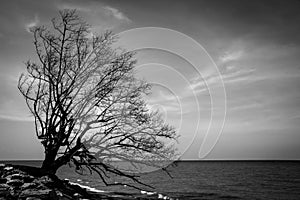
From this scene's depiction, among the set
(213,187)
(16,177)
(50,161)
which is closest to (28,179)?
(16,177)

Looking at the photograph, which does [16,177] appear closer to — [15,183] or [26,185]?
[15,183]

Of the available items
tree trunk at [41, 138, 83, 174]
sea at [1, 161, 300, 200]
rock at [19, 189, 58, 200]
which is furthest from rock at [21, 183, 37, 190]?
sea at [1, 161, 300, 200]

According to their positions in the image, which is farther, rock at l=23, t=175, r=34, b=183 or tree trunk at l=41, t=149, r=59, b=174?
tree trunk at l=41, t=149, r=59, b=174

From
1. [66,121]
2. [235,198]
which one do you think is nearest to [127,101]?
[66,121]

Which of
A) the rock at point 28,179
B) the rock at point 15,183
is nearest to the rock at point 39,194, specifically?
the rock at point 15,183

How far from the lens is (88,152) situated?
707 inches

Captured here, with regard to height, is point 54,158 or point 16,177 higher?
point 54,158

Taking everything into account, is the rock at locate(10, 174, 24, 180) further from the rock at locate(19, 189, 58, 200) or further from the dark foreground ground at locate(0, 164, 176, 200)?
the rock at locate(19, 189, 58, 200)

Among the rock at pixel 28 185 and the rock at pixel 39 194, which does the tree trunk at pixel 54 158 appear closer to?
the rock at pixel 28 185

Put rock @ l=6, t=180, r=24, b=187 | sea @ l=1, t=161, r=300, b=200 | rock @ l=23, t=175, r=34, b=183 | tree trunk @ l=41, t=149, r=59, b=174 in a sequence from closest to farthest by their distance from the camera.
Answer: rock @ l=6, t=180, r=24, b=187 → rock @ l=23, t=175, r=34, b=183 → tree trunk @ l=41, t=149, r=59, b=174 → sea @ l=1, t=161, r=300, b=200

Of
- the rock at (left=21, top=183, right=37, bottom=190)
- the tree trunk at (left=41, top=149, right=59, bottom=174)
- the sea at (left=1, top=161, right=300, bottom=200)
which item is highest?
the tree trunk at (left=41, top=149, right=59, bottom=174)

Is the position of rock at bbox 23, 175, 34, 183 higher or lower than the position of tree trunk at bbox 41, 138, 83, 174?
lower

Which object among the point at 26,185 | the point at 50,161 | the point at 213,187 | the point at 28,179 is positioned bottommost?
the point at 213,187

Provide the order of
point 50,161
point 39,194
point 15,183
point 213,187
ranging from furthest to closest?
point 213,187
point 50,161
point 15,183
point 39,194
